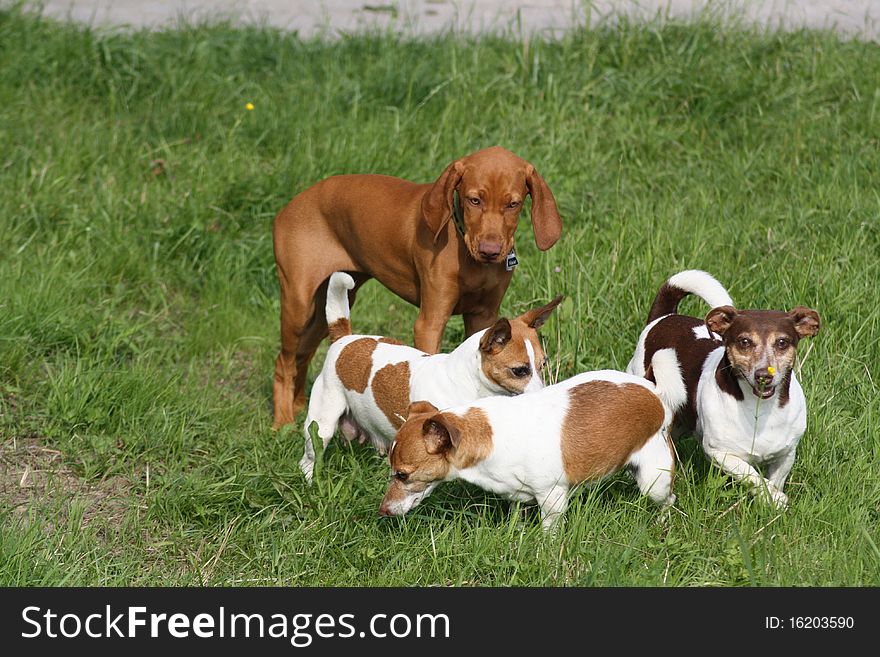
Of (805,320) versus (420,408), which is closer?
(805,320)

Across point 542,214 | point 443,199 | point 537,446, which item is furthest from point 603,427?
point 443,199

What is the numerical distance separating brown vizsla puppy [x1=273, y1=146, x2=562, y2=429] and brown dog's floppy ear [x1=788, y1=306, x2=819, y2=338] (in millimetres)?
1371

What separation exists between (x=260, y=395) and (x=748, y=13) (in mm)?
5244

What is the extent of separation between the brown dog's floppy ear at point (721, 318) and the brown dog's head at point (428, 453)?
991mm

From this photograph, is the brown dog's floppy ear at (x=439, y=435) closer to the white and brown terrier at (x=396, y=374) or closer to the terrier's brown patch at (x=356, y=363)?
the white and brown terrier at (x=396, y=374)

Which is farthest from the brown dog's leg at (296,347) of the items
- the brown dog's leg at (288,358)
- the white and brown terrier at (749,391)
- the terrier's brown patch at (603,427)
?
the white and brown terrier at (749,391)

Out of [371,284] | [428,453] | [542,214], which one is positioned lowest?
[371,284]

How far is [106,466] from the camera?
5.54 m

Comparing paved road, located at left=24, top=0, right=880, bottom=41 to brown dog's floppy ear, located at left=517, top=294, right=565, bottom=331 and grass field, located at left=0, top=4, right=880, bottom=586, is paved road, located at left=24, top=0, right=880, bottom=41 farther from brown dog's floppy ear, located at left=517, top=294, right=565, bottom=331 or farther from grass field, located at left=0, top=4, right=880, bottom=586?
brown dog's floppy ear, located at left=517, top=294, right=565, bottom=331

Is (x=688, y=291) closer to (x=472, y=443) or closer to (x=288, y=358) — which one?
(x=472, y=443)

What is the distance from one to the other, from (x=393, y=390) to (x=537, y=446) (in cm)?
90

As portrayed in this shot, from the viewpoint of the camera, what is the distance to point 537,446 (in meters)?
4.55

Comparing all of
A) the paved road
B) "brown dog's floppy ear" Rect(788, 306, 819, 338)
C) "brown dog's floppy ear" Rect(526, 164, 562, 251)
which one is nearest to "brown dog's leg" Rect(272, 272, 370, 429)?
"brown dog's floppy ear" Rect(526, 164, 562, 251)
